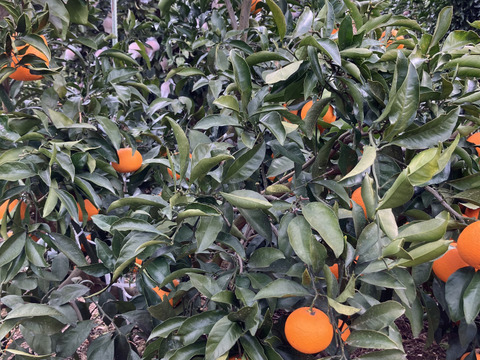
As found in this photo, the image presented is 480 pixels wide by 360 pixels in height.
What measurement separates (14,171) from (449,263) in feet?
2.65

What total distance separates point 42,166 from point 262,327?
1.84 ft

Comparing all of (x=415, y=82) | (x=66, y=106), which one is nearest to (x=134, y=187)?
(x=66, y=106)

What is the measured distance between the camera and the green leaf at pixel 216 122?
2.55 ft

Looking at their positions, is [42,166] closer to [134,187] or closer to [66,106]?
[66,106]

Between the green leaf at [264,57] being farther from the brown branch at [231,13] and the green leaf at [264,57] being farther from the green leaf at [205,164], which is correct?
the brown branch at [231,13]

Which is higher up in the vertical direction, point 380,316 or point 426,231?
point 426,231

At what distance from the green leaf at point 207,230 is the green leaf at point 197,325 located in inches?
4.9

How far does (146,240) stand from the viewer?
73cm

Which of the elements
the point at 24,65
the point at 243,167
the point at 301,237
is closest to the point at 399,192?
the point at 301,237

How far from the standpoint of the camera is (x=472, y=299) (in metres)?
0.67

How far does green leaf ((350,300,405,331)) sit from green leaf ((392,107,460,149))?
0.80 feet

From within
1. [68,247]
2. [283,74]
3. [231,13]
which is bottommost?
[68,247]

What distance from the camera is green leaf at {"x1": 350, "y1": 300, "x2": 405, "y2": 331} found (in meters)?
0.66

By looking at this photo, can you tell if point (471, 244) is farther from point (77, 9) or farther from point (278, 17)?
point (77, 9)
